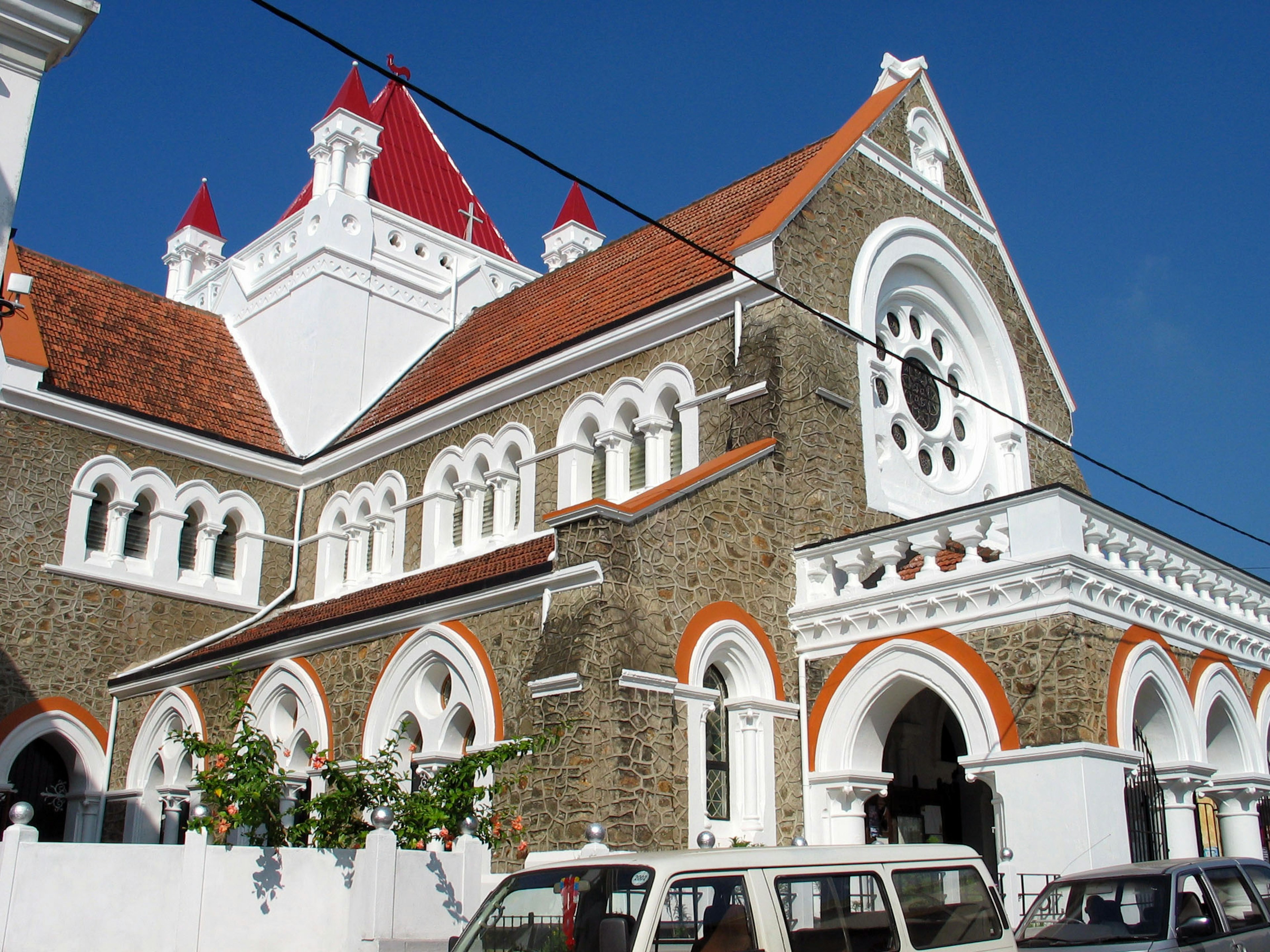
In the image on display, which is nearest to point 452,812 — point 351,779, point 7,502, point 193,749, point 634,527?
point 351,779

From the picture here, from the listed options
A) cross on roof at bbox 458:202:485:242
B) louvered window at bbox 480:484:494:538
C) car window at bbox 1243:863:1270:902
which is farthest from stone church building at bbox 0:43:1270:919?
car window at bbox 1243:863:1270:902

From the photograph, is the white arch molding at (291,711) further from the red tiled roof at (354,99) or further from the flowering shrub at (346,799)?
the red tiled roof at (354,99)

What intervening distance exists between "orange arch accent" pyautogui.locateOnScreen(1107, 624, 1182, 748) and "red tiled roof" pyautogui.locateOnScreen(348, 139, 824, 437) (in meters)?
6.56

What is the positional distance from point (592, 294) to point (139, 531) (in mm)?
8693

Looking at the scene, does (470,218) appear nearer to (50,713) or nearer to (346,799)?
(50,713)

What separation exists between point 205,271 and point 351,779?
2268cm

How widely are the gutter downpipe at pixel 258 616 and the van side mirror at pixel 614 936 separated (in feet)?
50.9

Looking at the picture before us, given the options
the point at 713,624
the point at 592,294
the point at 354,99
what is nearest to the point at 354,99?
the point at 354,99

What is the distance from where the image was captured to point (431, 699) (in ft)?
49.8

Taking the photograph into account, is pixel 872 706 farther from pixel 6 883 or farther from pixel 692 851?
pixel 6 883

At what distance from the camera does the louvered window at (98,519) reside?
20.5 m

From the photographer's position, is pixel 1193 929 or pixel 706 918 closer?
pixel 706 918

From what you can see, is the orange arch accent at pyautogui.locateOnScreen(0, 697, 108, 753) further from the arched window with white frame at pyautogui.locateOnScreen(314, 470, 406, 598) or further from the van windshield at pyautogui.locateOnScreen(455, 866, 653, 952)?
the van windshield at pyautogui.locateOnScreen(455, 866, 653, 952)

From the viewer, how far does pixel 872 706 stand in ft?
44.9
